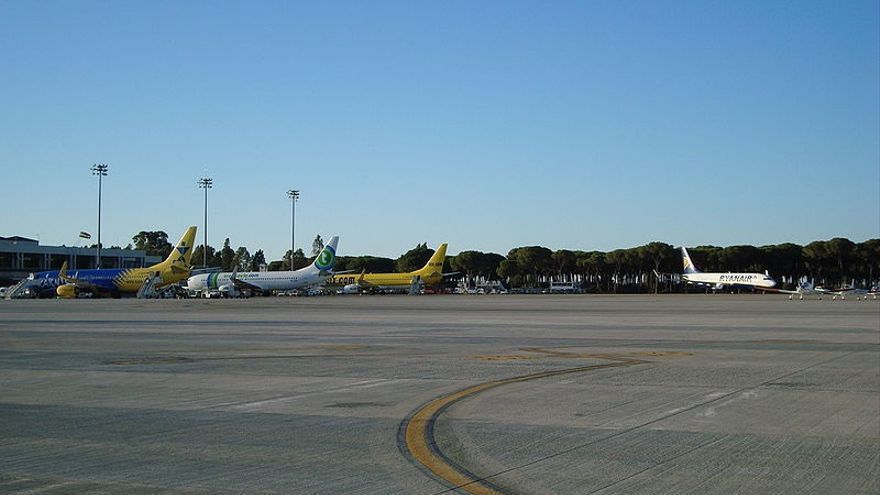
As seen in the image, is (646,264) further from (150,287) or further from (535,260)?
(150,287)

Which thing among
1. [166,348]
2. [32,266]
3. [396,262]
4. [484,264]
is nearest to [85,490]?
[166,348]

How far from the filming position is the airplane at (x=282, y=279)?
316ft

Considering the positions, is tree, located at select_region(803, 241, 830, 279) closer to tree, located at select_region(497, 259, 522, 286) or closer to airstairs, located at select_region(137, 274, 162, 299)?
tree, located at select_region(497, 259, 522, 286)

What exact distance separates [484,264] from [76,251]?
77.5 meters

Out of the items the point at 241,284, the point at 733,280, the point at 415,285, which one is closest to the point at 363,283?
the point at 415,285

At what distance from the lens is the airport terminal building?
414ft

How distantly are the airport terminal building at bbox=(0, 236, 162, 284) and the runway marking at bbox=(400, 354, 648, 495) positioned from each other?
12630 centimetres

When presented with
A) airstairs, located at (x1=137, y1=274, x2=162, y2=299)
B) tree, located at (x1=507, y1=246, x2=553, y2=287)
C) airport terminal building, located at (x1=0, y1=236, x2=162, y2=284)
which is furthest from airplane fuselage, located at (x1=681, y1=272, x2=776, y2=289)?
airport terminal building, located at (x1=0, y1=236, x2=162, y2=284)

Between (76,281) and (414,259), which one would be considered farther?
(414,259)

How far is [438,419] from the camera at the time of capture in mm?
11062

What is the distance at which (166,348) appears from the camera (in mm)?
22750

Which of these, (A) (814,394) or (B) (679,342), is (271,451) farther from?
(B) (679,342)

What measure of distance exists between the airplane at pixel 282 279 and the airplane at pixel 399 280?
16.3 metres

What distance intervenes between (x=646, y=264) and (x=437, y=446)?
495ft
